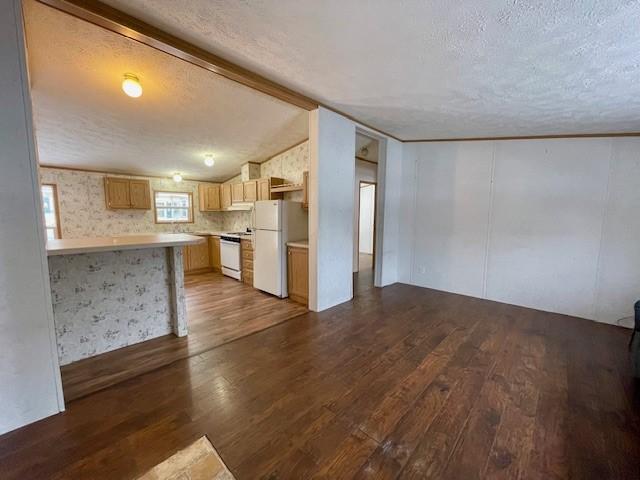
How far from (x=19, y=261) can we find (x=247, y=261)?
3.53 meters

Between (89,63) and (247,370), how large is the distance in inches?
128

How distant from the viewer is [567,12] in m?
1.55

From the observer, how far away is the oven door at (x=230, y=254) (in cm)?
531

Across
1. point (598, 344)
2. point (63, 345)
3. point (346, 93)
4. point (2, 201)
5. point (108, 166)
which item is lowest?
point (598, 344)

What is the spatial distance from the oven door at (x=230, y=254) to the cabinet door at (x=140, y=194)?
191 cm

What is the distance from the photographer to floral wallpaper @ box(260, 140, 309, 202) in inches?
187

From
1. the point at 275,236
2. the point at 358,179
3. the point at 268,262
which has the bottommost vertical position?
the point at 268,262

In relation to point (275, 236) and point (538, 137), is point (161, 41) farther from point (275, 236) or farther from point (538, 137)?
point (538, 137)

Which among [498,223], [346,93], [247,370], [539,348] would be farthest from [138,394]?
[498,223]

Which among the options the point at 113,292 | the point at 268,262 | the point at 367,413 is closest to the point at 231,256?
the point at 268,262

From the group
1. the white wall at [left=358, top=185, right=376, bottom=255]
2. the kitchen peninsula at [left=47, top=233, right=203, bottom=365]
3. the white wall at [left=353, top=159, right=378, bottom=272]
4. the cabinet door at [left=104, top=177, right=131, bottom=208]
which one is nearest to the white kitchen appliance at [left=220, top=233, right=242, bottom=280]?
the cabinet door at [left=104, top=177, right=131, bottom=208]

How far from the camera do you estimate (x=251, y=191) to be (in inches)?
215

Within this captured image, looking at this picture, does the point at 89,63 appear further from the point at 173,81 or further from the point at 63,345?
the point at 63,345

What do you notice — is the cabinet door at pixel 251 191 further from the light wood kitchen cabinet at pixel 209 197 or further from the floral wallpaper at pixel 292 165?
the light wood kitchen cabinet at pixel 209 197
